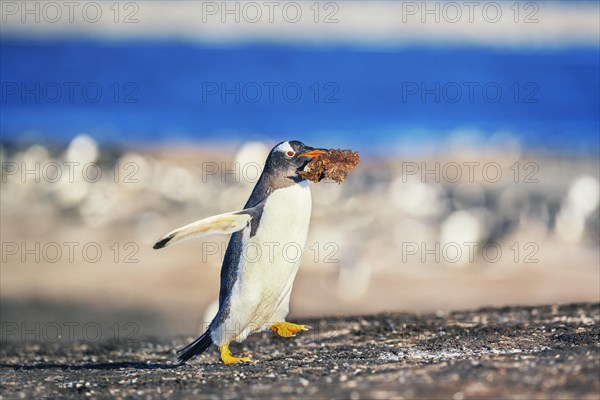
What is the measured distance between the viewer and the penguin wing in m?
7.40

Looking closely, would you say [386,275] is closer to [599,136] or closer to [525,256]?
[525,256]

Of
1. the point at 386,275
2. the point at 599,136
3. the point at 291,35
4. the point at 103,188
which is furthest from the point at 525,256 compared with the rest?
the point at 291,35

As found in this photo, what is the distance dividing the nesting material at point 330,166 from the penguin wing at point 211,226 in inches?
19.5

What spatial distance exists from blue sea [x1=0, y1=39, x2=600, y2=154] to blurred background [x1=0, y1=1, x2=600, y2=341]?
170mm

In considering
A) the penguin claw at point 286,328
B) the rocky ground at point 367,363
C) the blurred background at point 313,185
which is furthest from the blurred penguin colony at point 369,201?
the penguin claw at point 286,328

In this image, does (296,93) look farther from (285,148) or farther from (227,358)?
(227,358)

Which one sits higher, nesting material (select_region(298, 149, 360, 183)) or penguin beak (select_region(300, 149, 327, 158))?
penguin beak (select_region(300, 149, 327, 158))

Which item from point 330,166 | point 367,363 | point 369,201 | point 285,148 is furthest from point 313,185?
point 367,363

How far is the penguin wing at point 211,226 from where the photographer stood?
7.40 meters

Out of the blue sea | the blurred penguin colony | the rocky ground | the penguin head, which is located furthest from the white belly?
the blue sea

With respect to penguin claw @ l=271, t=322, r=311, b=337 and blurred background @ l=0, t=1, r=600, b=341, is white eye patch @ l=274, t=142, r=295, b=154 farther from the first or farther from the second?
blurred background @ l=0, t=1, r=600, b=341

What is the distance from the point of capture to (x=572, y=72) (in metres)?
51.6

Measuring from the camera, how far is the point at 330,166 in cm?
753

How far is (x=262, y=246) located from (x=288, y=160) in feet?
2.07
